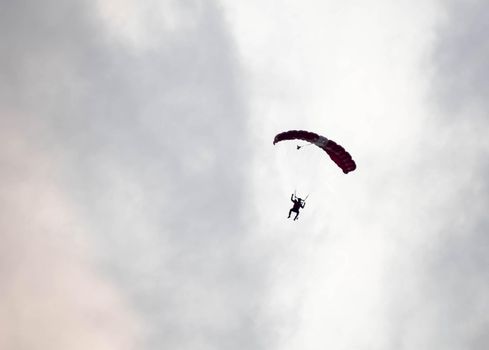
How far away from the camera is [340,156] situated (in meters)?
56.1

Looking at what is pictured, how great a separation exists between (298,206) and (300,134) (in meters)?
8.69

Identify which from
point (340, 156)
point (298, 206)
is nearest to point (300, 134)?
point (340, 156)

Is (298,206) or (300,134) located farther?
(298,206)

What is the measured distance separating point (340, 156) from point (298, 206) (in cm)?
741

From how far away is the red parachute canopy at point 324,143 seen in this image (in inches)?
2160

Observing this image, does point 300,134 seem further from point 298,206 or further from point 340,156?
point 298,206

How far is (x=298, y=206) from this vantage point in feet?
196

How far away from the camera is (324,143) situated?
55.4 m

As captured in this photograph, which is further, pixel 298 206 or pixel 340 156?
pixel 298 206

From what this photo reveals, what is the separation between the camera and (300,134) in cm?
5506

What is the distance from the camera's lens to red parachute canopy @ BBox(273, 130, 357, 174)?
54.9 meters
